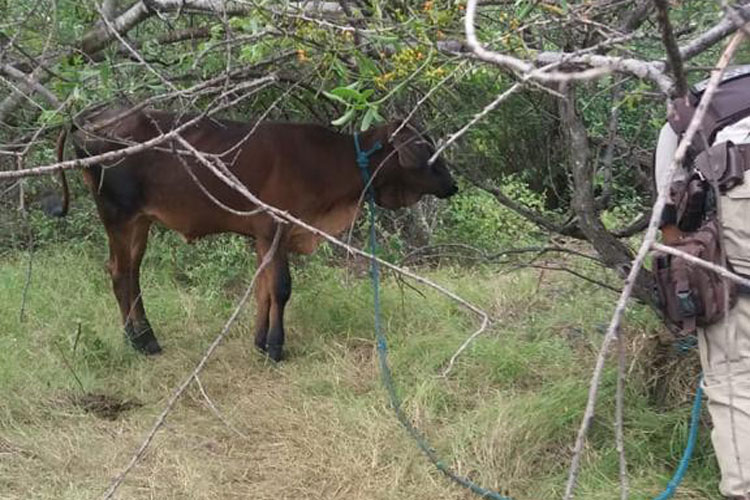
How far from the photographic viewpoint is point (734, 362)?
277cm

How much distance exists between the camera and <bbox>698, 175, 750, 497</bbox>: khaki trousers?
2.67 meters

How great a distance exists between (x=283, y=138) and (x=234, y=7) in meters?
1.63

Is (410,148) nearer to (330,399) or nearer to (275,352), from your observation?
(275,352)

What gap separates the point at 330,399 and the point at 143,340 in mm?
1399

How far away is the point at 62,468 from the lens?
3.83 m

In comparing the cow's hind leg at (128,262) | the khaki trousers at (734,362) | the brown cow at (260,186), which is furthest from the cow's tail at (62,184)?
the khaki trousers at (734,362)

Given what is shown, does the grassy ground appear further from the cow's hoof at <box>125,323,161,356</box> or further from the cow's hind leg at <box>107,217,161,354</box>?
the cow's hind leg at <box>107,217,161,354</box>

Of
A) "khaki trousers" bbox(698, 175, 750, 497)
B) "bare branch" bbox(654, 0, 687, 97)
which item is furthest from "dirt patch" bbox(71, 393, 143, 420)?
"bare branch" bbox(654, 0, 687, 97)

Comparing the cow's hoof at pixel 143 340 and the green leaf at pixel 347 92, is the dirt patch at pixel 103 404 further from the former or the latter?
the green leaf at pixel 347 92

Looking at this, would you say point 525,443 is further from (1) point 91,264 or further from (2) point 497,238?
(1) point 91,264

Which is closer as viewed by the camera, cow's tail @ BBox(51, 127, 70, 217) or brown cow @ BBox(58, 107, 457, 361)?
cow's tail @ BBox(51, 127, 70, 217)

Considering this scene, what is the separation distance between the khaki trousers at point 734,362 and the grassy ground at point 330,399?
0.49m

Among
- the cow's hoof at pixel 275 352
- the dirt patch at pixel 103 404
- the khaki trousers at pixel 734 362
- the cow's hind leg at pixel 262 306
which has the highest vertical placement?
the khaki trousers at pixel 734 362

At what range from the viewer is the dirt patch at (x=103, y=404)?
441 centimetres
